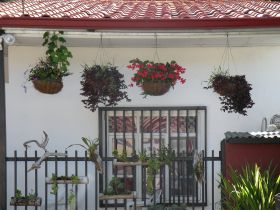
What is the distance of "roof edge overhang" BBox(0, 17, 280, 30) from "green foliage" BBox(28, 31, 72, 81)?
619 mm

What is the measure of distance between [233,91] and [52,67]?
2374mm

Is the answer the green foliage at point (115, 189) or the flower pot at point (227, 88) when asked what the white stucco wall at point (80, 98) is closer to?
the flower pot at point (227, 88)

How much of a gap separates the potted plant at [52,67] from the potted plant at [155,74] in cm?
86

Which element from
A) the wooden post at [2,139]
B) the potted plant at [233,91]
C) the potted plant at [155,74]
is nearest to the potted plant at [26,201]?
the wooden post at [2,139]

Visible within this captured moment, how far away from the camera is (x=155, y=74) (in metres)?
7.10

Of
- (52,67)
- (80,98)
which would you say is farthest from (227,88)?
(52,67)

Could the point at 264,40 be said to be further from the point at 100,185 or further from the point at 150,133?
the point at 100,185

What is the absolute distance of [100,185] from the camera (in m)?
8.12

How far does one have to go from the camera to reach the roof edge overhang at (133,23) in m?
6.17

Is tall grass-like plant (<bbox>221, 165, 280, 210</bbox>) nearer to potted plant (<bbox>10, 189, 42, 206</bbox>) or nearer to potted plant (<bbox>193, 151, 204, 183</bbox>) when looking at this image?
potted plant (<bbox>193, 151, 204, 183</bbox>)

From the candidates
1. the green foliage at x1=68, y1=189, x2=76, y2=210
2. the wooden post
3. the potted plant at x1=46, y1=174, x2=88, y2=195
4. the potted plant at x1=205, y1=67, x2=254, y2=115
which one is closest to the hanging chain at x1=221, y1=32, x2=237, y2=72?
the potted plant at x1=205, y1=67, x2=254, y2=115

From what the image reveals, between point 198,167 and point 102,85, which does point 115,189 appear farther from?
point 102,85

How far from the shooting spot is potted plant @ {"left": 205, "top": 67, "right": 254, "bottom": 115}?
7.40 meters

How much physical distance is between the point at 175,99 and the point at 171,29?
2.12m
